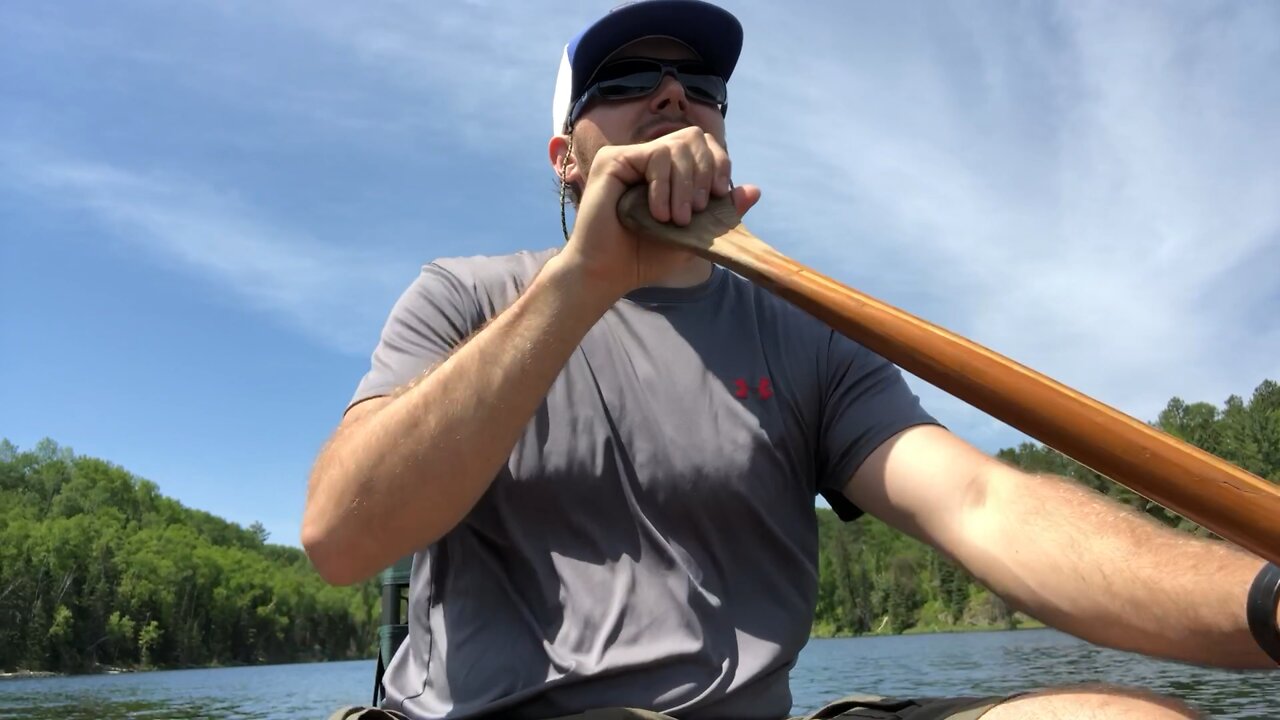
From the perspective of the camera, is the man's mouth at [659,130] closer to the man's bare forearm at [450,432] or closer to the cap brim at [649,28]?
the cap brim at [649,28]

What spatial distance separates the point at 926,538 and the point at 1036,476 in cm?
25

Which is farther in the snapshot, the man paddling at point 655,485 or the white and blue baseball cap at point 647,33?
the white and blue baseball cap at point 647,33

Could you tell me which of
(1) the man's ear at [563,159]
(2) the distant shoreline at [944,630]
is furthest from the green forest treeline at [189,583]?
(1) the man's ear at [563,159]

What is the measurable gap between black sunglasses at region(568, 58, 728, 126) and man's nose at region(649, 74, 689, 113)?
0.05 feet

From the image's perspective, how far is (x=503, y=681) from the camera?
163 cm

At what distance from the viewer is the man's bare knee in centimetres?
117

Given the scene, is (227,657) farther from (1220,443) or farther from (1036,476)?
(1036,476)

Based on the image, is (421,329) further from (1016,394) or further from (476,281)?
(1016,394)

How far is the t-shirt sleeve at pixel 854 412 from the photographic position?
200cm

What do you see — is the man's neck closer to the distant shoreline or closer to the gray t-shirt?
the gray t-shirt

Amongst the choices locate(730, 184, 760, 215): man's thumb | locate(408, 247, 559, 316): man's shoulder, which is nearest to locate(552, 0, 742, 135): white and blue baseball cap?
locate(408, 247, 559, 316): man's shoulder

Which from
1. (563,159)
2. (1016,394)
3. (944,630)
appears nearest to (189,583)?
(944,630)

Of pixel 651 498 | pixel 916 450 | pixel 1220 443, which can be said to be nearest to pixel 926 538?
pixel 916 450

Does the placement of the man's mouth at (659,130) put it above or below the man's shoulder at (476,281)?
above
